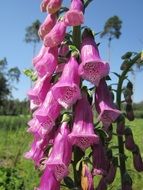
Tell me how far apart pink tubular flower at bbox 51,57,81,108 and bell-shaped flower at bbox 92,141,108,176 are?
0.89 ft

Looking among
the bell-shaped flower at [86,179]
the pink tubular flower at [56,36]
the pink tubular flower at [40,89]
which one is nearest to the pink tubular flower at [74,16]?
the pink tubular flower at [56,36]

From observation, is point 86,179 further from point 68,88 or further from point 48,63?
point 48,63

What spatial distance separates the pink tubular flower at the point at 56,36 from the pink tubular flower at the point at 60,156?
44 cm

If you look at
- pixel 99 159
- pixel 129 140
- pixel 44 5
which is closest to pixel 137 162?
pixel 129 140

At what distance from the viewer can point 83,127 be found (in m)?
2.17

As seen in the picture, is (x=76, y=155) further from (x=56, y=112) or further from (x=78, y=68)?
(x=78, y=68)

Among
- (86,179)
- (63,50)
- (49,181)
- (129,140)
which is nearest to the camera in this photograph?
(86,179)

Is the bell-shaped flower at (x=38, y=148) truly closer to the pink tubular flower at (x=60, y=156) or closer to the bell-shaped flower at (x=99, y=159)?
the pink tubular flower at (x=60, y=156)

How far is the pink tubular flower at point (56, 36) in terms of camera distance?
225 cm

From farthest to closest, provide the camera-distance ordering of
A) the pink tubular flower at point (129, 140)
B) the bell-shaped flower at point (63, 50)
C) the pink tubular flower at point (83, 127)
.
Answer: the pink tubular flower at point (129, 140) < the bell-shaped flower at point (63, 50) < the pink tubular flower at point (83, 127)

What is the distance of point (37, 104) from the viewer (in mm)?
2410

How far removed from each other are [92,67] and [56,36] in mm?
252

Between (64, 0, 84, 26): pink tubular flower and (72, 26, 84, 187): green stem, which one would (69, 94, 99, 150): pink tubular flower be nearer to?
(72, 26, 84, 187): green stem

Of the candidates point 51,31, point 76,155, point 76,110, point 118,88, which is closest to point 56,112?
point 76,110
